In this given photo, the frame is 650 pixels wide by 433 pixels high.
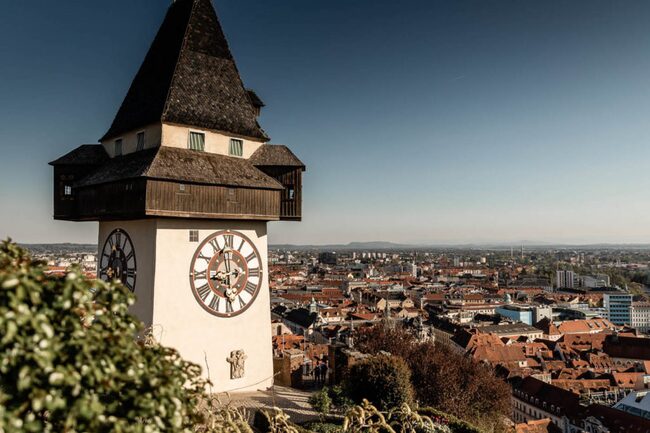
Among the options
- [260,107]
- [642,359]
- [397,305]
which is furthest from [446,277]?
[260,107]

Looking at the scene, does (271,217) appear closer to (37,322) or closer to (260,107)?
(260,107)

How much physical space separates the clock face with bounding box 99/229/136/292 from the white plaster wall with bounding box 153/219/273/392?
108cm

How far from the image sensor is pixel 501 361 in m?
59.0

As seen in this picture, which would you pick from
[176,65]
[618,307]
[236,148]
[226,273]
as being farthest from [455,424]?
[618,307]

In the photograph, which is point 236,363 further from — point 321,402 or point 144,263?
point 144,263

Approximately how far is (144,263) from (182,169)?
2251 mm

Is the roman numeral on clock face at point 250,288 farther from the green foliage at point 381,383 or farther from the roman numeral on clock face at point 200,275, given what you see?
the green foliage at point 381,383

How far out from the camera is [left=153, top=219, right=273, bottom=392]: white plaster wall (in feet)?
38.4

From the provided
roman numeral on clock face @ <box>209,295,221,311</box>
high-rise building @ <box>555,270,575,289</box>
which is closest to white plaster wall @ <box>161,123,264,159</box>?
roman numeral on clock face @ <box>209,295,221,311</box>

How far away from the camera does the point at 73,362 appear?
269 centimetres

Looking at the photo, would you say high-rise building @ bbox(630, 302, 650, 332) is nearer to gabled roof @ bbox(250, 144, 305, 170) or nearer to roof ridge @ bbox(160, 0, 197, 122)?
gabled roof @ bbox(250, 144, 305, 170)

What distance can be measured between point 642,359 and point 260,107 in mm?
67004

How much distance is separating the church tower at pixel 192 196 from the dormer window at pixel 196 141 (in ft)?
0.07

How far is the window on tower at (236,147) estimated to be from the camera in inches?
518
